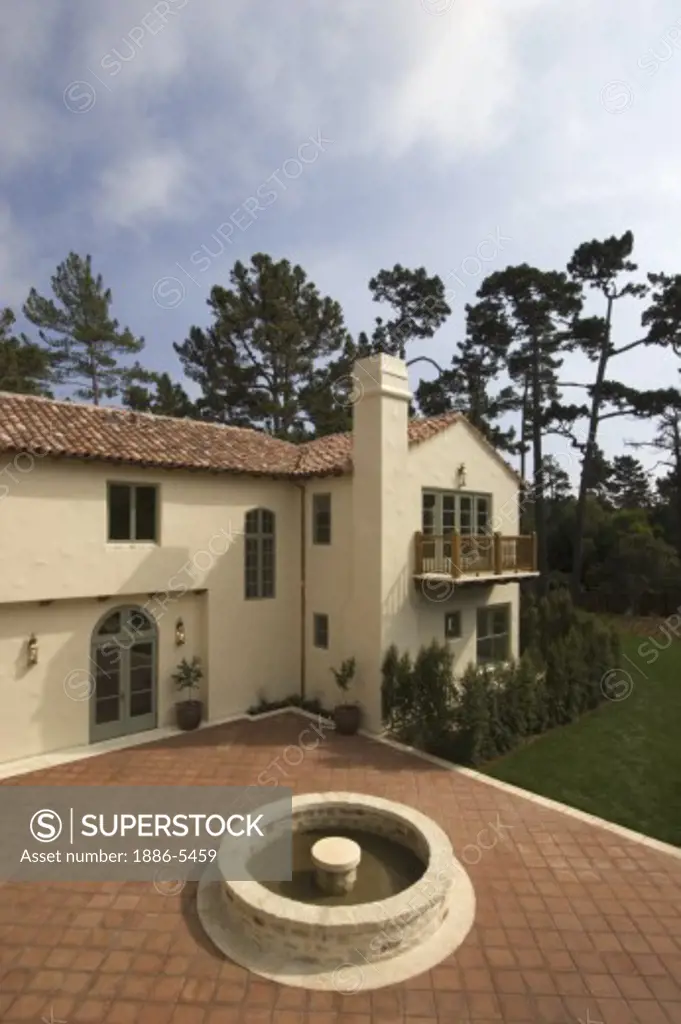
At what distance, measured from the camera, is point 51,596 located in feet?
35.6

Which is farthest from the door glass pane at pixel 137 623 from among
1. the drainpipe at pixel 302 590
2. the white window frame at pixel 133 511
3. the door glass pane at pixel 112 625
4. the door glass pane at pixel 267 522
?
the drainpipe at pixel 302 590

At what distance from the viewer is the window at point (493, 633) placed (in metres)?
15.7

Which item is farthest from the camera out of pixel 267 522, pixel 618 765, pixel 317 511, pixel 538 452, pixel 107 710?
pixel 538 452

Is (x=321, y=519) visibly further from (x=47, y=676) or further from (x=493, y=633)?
(x=47, y=676)

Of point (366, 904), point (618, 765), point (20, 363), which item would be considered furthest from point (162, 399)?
point (366, 904)

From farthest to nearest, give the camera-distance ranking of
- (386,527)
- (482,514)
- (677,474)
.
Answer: (677,474) → (482,514) → (386,527)

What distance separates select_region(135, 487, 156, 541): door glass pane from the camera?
12242mm

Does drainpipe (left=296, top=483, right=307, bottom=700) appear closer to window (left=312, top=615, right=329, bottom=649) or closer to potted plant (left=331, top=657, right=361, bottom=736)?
window (left=312, top=615, right=329, bottom=649)

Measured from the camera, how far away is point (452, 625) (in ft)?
48.2

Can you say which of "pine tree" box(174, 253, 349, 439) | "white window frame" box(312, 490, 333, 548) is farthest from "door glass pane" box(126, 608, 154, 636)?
"pine tree" box(174, 253, 349, 439)

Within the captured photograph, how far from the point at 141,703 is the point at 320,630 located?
456cm

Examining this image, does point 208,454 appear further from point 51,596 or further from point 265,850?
point 265,850

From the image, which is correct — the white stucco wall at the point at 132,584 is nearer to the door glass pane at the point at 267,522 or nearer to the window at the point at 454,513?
the door glass pane at the point at 267,522

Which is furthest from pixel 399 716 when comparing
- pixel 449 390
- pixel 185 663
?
pixel 449 390
